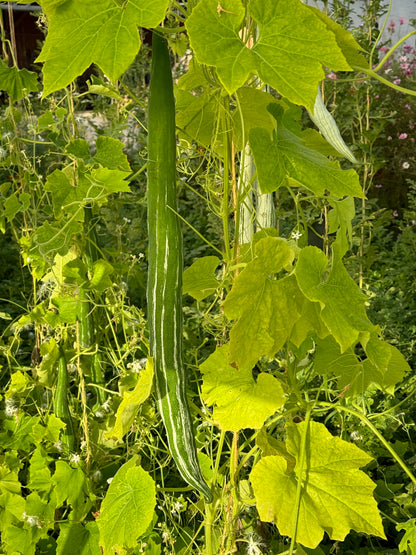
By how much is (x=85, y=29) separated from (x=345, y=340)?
0.49 metres

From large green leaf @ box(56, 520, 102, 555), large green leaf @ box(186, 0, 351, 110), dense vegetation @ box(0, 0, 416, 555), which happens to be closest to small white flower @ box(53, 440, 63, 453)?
dense vegetation @ box(0, 0, 416, 555)

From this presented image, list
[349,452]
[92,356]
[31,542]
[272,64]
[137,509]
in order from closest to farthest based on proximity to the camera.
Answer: [272,64], [349,452], [137,509], [31,542], [92,356]

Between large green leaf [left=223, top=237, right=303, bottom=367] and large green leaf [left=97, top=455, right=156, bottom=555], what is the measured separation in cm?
46

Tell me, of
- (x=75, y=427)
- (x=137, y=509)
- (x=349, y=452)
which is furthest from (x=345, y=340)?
(x=75, y=427)

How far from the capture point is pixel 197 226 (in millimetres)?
3604

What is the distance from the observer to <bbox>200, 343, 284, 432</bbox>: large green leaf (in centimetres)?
87

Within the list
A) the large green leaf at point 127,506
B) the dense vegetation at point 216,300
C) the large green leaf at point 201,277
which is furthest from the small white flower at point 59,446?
the large green leaf at point 201,277

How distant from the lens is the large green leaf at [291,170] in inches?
28.1

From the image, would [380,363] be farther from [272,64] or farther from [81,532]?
[81,532]

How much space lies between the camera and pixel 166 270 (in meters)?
0.85

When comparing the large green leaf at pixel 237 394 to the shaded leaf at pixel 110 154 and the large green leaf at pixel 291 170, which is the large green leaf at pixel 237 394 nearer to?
the large green leaf at pixel 291 170

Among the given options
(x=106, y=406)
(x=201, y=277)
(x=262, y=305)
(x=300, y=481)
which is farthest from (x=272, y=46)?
(x=106, y=406)

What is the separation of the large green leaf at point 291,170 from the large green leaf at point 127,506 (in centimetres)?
66

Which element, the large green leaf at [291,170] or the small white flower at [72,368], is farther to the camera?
the small white flower at [72,368]
